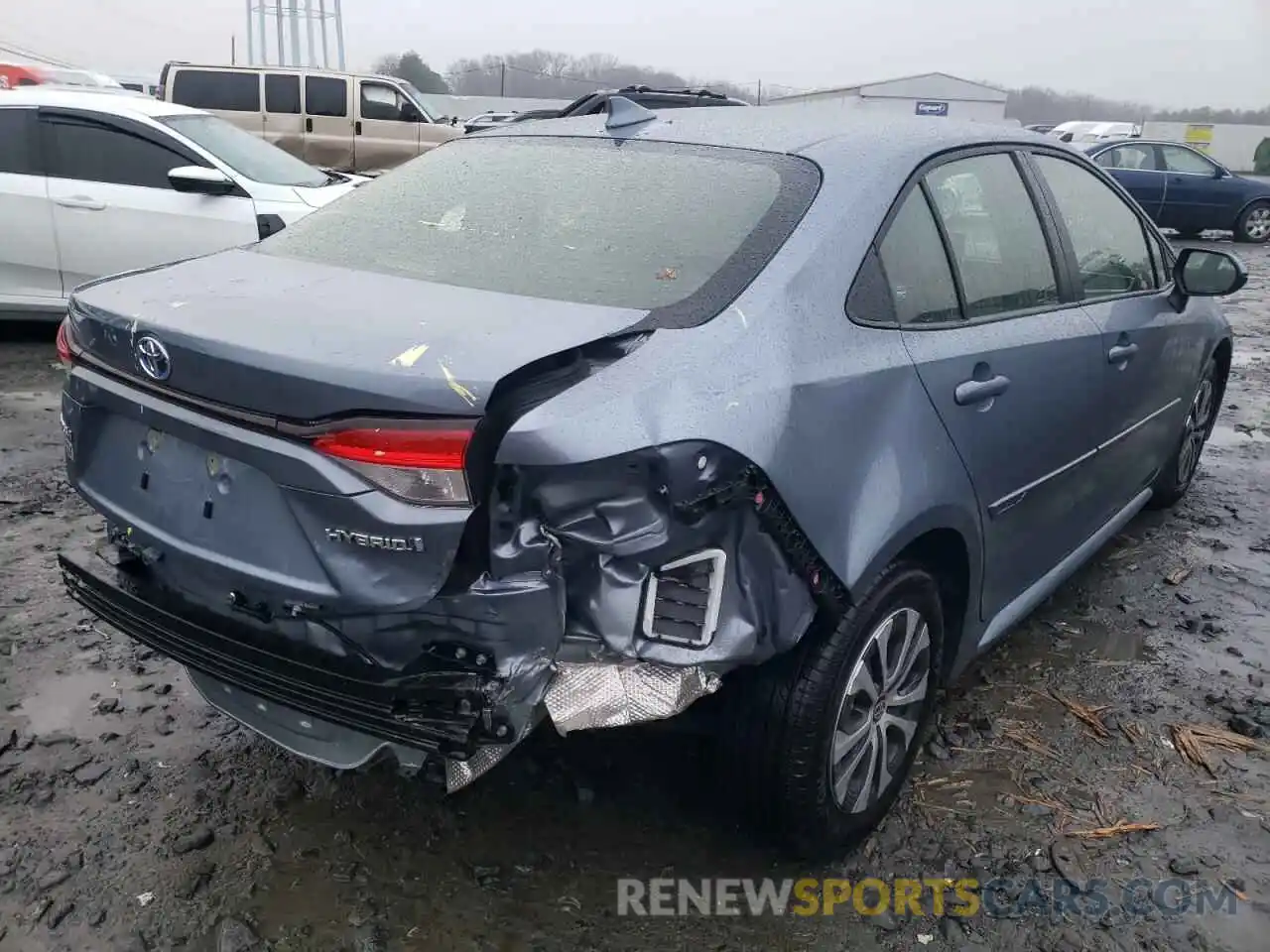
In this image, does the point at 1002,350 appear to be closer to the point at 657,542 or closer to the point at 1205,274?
the point at 657,542

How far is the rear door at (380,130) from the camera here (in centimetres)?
1579

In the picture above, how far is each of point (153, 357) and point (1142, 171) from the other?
56.7 feet

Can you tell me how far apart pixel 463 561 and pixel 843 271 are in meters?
1.09

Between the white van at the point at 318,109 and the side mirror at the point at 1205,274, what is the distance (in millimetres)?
13375

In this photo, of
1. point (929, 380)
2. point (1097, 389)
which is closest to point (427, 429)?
point (929, 380)

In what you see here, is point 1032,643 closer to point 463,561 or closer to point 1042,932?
point 1042,932

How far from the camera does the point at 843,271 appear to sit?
2.36m


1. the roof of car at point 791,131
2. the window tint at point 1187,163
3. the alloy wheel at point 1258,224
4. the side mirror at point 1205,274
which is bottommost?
the alloy wheel at point 1258,224

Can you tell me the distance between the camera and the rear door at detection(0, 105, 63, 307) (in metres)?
6.90

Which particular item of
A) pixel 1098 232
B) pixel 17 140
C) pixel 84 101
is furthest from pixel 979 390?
pixel 17 140

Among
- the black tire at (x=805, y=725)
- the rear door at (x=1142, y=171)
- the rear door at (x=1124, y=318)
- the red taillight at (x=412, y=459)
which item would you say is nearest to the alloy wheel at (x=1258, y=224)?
the rear door at (x=1142, y=171)

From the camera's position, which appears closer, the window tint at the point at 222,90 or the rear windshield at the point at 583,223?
the rear windshield at the point at 583,223

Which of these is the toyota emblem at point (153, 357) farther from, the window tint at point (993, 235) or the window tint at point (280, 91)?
the window tint at point (280, 91)

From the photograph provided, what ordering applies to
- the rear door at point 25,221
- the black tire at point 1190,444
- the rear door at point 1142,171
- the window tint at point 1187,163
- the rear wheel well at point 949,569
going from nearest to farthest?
the rear wheel well at point 949,569, the black tire at point 1190,444, the rear door at point 25,221, the rear door at point 1142,171, the window tint at point 1187,163
